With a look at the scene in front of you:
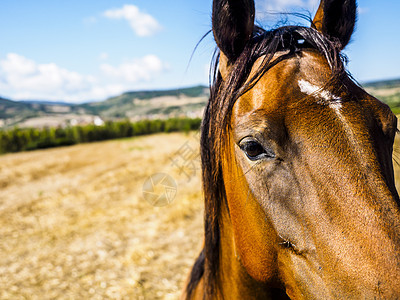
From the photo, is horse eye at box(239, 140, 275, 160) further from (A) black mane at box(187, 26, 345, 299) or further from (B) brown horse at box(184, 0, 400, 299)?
(A) black mane at box(187, 26, 345, 299)

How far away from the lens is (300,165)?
1.10 m

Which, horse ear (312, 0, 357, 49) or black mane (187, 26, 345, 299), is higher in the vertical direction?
Answer: horse ear (312, 0, 357, 49)

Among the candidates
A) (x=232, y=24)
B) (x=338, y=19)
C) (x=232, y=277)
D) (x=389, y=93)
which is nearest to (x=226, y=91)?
(x=232, y=24)

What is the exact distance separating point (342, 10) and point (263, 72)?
0.62 m

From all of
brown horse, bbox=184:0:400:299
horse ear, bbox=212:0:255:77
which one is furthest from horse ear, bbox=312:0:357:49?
horse ear, bbox=212:0:255:77

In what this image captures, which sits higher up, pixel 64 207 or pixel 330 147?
pixel 330 147

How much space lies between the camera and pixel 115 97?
99.6 meters

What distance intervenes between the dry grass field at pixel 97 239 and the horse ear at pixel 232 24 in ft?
3.92

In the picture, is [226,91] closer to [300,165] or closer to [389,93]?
[300,165]

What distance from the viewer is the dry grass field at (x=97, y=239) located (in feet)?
16.5

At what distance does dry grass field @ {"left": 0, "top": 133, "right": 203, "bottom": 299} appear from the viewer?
16.5 ft

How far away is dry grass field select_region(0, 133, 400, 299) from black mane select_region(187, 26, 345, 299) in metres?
0.86

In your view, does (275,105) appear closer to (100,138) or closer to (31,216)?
(31,216)

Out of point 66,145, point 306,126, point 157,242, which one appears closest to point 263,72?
point 306,126
